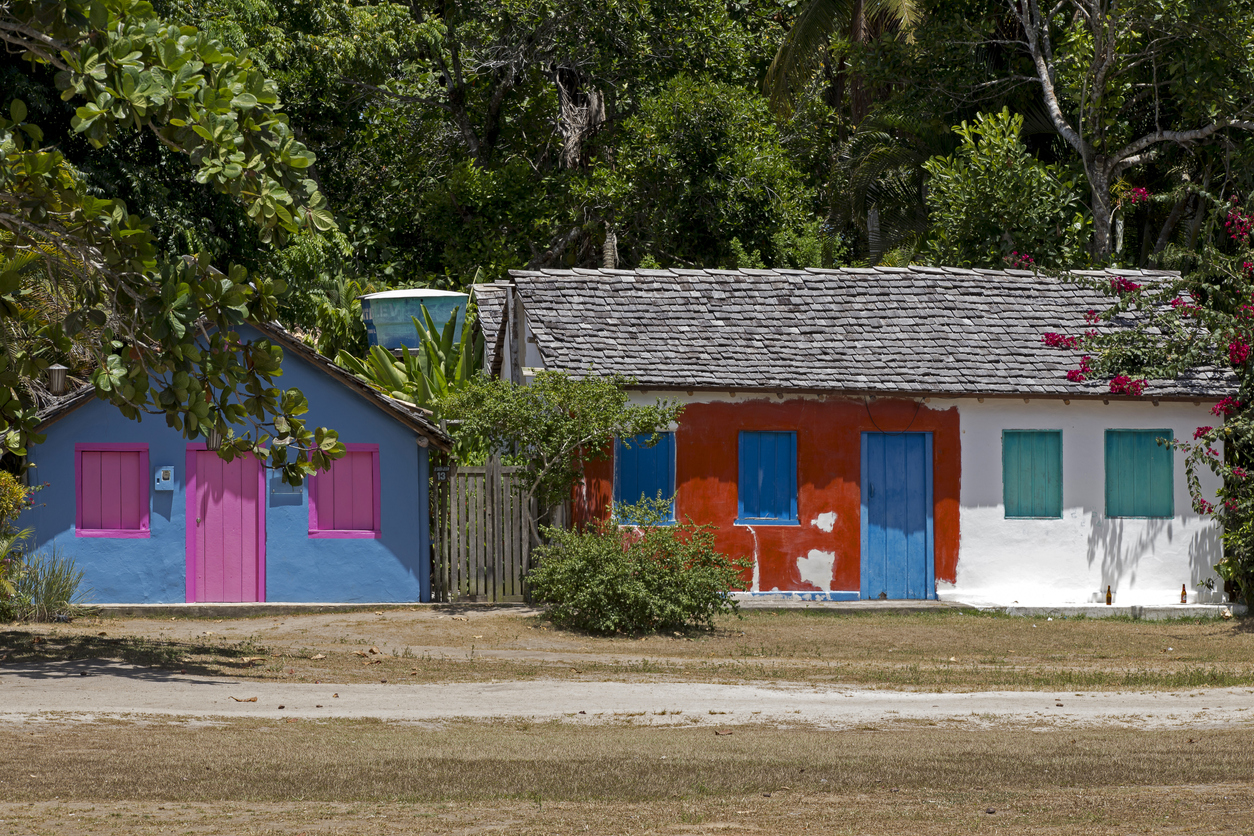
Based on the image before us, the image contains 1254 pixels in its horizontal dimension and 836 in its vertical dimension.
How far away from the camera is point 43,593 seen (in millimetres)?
15305

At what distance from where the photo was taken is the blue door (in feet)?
58.3

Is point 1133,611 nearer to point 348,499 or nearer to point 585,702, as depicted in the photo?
point 585,702

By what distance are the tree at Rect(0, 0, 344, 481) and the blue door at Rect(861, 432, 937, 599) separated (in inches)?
326

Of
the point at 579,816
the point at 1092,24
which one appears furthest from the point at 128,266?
the point at 1092,24

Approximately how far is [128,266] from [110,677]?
3503 millimetres

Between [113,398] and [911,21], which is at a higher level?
[911,21]

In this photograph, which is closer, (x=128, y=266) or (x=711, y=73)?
(x=128, y=266)

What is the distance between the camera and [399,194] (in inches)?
1188

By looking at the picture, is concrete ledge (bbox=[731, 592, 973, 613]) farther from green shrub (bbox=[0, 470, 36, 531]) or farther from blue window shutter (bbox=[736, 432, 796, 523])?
green shrub (bbox=[0, 470, 36, 531])

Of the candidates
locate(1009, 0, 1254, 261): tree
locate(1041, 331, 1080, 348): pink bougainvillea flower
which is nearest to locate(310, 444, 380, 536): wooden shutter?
locate(1041, 331, 1080, 348): pink bougainvillea flower

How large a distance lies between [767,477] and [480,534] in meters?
3.83

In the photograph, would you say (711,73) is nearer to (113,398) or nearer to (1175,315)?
(1175,315)

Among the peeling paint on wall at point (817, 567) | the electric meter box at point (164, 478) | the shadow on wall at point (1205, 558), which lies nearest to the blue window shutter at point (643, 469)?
the peeling paint on wall at point (817, 567)

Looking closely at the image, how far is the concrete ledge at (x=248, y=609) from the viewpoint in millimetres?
16219
